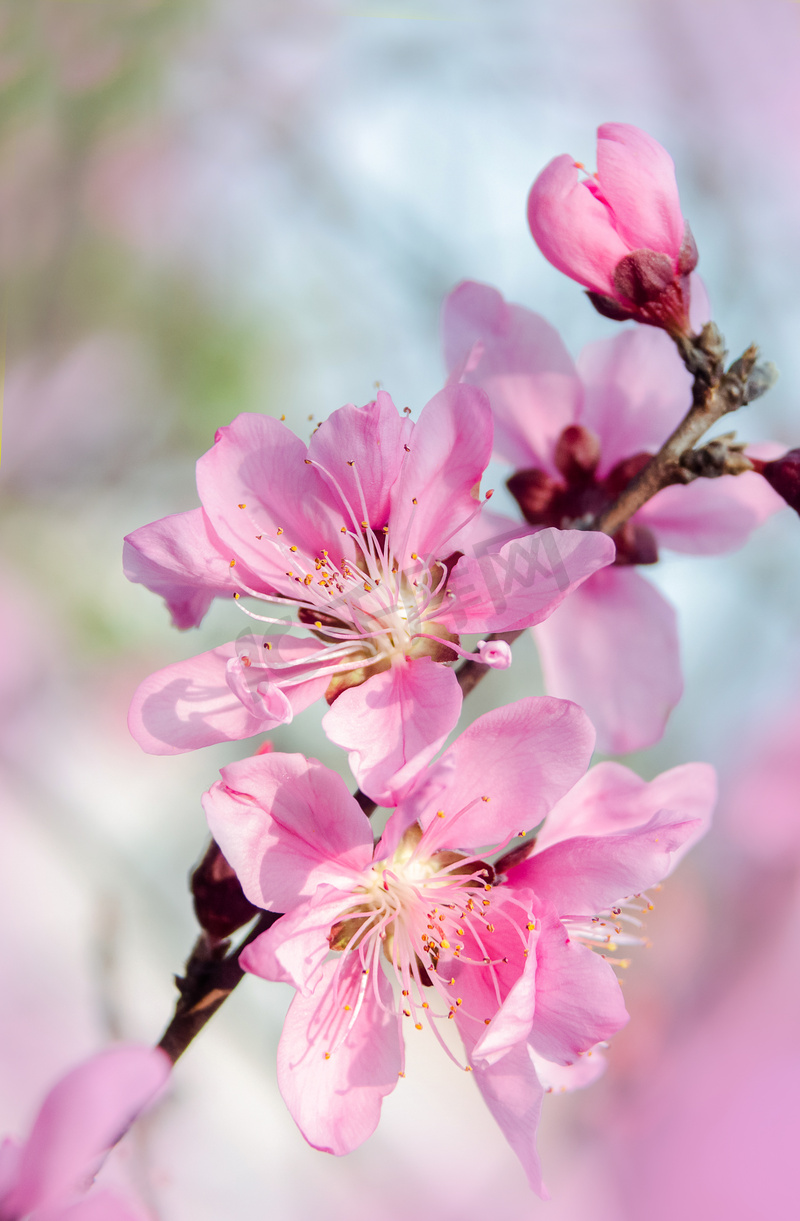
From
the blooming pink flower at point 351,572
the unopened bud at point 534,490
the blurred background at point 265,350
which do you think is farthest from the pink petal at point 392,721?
the blurred background at point 265,350

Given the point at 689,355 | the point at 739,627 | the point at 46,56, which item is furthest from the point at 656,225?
the point at 739,627

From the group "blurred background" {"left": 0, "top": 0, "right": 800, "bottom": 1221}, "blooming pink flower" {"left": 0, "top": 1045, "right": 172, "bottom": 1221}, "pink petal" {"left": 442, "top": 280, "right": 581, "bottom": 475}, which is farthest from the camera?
"blurred background" {"left": 0, "top": 0, "right": 800, "bottom": 1221}

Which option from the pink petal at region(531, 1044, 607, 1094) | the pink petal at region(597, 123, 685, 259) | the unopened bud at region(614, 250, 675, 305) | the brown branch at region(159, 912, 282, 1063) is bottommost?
the pink petal at region(531, 1044, 607, 1094)

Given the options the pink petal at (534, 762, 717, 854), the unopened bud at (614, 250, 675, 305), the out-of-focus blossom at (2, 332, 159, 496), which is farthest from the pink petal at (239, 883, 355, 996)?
the out-of-focus blossom at (2, 332, 159, 496)

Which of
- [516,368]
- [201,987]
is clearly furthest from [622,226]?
[201,987]

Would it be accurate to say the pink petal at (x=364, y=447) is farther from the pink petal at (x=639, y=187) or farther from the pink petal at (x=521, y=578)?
the pink petal at (x=639, y=187)

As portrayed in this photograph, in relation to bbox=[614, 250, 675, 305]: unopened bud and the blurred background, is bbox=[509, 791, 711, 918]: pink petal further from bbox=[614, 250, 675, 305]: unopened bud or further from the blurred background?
the blurred background

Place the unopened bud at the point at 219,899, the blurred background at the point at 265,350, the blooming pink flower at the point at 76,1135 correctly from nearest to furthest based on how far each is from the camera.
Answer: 1. the blooming pink flower at the point at 76,1135
2. the unopened bud at the point at 219,899
3. the blurred background at the point at 265,350
